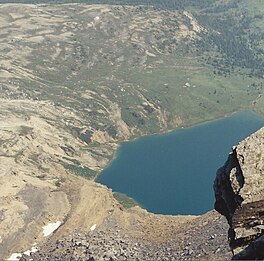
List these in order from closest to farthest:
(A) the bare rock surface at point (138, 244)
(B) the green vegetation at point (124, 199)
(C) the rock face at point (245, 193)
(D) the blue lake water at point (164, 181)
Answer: (C) the rock face at point (245, 193)
(A) the bare rock surface at point (138, 244)
(B) the green vegetation at point (124, 199)
(D) the blue lake water at point (164, 181)

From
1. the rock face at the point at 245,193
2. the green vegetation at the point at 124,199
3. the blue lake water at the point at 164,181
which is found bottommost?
the blue lake water at the point at 164,181

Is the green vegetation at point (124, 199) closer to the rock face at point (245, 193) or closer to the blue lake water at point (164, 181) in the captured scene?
the blue lake water at point (164, 181)

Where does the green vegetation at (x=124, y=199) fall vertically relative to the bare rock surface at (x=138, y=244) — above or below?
below

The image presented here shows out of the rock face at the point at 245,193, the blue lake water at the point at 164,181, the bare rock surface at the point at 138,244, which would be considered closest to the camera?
the rock face at the point at 245,193

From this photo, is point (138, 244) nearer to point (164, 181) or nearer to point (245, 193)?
point (245, 193)

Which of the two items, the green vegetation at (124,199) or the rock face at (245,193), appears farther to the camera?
the green vegetation at (124,199)

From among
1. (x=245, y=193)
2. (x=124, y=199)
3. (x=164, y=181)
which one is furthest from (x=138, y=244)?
(x=164, y=181)

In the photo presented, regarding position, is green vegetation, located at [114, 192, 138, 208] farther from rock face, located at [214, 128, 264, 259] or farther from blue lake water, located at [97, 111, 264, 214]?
rock face, located at [214, 128, 264, 259]

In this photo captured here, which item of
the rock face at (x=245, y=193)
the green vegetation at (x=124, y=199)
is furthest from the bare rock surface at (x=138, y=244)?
the green vegetation at (x=124, y=199)

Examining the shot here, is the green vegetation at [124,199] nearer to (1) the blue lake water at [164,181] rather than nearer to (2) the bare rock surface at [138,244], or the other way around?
(1) the blue lake water at [164,181]

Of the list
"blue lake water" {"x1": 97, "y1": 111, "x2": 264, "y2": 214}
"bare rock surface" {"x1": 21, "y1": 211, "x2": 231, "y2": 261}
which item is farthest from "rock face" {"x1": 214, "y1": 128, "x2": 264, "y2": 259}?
"blue lake water" {"x1": 97, "y1": 111, "x2": 264, "y2": 214}
